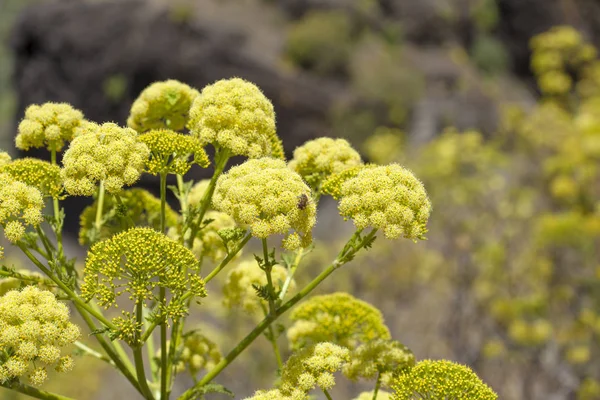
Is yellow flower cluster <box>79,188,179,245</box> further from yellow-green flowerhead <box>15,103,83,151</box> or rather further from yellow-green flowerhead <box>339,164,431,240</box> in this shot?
yellow-green flowerhead <box>339,164,431,240</box>

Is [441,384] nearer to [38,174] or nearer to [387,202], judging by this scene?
[387,202]

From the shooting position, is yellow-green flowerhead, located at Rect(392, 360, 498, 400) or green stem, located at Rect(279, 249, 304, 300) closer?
yellow-green flowerhead, located at Rect(392, 360, 498, 400)

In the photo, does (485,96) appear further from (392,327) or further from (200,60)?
(392,327)

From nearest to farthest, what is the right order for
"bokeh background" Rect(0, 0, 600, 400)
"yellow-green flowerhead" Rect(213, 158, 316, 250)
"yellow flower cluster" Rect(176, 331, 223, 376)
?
"yellow-green flowerhead" Rect(213, 158, 316, 250)
"yellow flower cluster" Rect(176, 331, 223, 376)
"bokeh background" Rect(0, 0, 600, 400)

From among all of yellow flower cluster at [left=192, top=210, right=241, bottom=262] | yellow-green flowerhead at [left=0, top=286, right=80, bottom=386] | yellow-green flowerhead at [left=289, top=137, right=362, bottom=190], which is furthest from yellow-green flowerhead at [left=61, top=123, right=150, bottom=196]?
yellow-green flowerhead at [left=289, top=137, right=362, bottom=190]

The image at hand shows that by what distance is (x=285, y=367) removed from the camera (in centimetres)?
360

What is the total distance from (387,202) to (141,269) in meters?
1.40

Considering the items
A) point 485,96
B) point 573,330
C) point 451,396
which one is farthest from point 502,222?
point 485,96

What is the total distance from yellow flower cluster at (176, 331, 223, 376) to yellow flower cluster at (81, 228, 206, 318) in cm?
140

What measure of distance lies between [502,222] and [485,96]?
936 inches

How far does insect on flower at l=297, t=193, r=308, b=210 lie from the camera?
335 centimetres

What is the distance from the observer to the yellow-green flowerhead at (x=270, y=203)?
3275mm

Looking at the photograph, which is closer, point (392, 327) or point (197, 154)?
point (197, 154)

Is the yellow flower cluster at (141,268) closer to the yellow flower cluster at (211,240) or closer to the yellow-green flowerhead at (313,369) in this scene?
the yellow-green flowerhead at (313,369)
